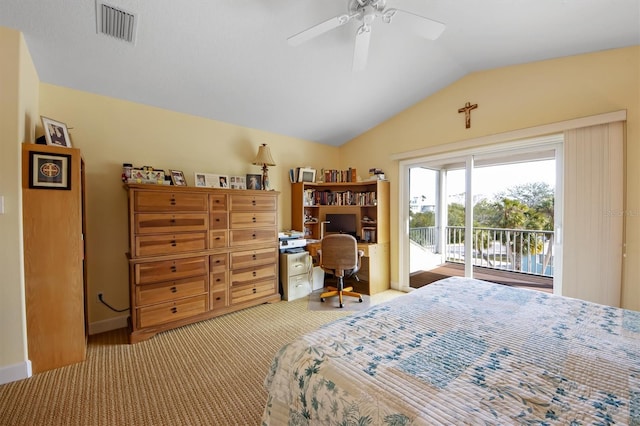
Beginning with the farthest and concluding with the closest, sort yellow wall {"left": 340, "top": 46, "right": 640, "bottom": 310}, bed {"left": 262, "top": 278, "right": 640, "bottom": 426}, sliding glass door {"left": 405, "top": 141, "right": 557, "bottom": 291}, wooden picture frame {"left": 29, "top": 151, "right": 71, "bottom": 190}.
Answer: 1. sliding glass door {"left": 405, "top": 141, "right": 557, "bottom": 291}
2. yellow wall {"left": 340, "top": 46, "right": 640, "bottom": 310}
3. wooden picture frame {"left": 29, "top": 151, "right": 71, "bottom": 190}
4. bed {"left": 262, "top": 278, "right": 640, "bottom": 426}

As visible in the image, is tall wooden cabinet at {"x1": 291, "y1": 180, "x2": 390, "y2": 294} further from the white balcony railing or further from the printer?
the white balcony railing

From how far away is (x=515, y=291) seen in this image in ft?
6.40

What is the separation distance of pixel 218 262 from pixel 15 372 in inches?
64.2

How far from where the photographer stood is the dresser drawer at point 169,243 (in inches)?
100

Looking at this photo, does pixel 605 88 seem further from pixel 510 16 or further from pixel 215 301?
pixel 215 301

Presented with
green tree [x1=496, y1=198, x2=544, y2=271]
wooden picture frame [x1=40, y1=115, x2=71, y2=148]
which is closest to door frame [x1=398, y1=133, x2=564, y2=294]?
green tree [x1=496, y1=198, x2=544, y2=271]

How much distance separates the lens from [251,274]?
3309mm

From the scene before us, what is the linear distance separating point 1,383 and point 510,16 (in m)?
4.70

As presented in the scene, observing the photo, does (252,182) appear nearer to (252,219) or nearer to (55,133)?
(252,219)

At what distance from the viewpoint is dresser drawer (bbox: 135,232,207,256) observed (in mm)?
2545

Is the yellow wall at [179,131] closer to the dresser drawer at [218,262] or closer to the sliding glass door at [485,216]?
the sliding glass door at [485,216]

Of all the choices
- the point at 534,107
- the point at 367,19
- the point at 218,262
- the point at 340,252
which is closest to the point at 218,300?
the point at 218,262

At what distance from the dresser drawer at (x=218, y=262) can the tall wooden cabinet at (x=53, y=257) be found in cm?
108

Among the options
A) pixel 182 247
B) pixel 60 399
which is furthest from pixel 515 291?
pixel 60 399
